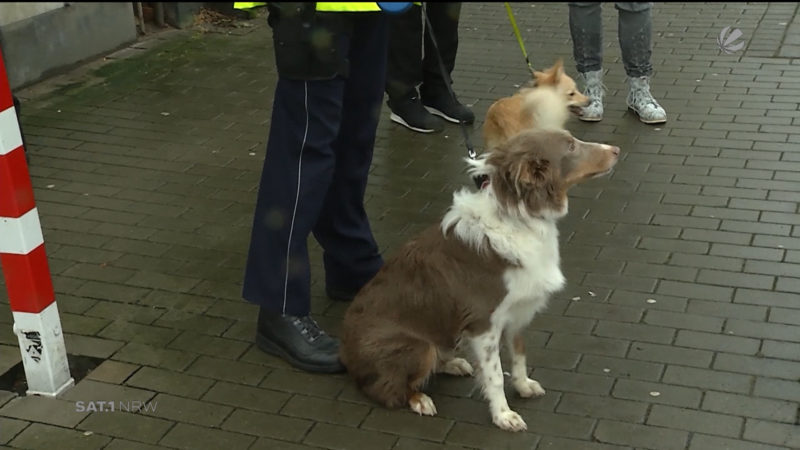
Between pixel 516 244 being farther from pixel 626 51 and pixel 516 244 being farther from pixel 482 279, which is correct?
pixel 626 51

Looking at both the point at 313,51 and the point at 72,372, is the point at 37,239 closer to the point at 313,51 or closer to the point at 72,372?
the point at 72,372

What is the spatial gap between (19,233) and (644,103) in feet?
15.5

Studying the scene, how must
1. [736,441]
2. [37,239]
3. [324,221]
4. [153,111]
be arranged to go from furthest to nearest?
[153,111]
[324,221]
[37,239]
[736,441]

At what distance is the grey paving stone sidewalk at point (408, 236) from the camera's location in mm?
4070

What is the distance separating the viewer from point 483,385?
4023 millimetres

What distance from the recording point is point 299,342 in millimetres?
4457

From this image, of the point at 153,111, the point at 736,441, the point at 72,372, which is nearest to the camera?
the point at 736,441

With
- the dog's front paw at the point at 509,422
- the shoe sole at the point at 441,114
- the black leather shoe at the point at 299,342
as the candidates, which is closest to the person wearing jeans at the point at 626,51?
the shoe sole at the point at 441,114

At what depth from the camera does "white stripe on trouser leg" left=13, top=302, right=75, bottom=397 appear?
165 inches

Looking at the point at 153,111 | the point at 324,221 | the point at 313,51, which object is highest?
the point at 313,51

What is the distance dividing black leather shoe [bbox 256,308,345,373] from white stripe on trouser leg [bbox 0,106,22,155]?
127 cm

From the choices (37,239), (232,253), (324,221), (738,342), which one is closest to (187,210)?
(232,253)

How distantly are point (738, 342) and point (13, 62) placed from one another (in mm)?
5810

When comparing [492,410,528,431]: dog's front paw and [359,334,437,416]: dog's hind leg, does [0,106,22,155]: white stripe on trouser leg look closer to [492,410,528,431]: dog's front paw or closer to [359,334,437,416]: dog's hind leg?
[359,334,437,416]: dog's hind leg
